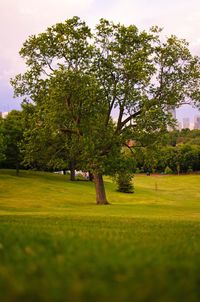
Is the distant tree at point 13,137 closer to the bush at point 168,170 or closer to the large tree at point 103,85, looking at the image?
the large tree at point 103,85

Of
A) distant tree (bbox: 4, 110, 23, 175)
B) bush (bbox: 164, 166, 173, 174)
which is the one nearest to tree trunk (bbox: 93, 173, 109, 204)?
distant tree (bbox: 4, 110, 23, 175)

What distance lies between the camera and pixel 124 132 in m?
42.0

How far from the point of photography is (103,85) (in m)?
41.1

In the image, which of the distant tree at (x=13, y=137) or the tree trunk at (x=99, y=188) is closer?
the tree trunk at (x=99, y=188)

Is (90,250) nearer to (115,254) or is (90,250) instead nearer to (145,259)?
(115,254)

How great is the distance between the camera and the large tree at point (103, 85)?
132 feet

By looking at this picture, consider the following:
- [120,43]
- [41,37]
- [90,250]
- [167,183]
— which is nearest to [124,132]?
[120,43]

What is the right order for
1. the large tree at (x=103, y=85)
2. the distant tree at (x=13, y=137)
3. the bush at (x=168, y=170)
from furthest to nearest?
the bush at (x=168, y=170) < the distant tree at (x=13, y=137) < the large tree at (x=103, y=85)

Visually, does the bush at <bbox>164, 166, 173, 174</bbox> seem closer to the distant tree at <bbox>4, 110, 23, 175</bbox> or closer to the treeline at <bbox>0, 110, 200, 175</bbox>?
the treeline at <bbox>0, 110, 200, 175</bbox>

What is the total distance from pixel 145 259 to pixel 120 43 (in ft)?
123

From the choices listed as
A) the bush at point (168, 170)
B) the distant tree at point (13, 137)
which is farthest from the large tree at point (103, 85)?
the bush at point (168, 170)

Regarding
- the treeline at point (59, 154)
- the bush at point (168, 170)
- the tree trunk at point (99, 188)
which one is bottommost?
the tree trunk at point (99, 188)

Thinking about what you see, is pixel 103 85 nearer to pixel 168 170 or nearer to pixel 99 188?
pixel 99 188

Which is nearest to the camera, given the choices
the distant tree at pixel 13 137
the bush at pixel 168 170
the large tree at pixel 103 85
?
the large tree at pixel 103 85
